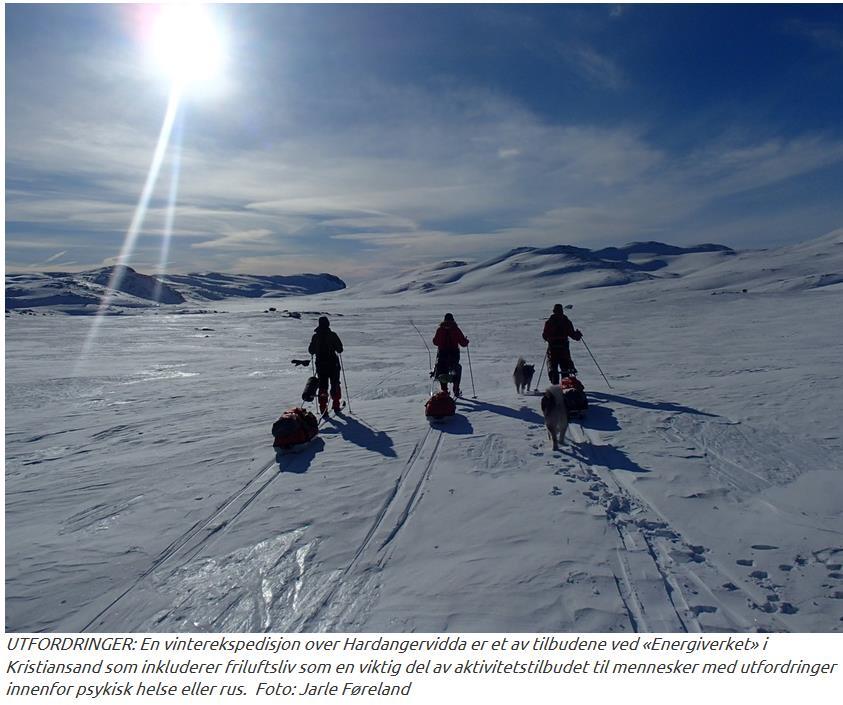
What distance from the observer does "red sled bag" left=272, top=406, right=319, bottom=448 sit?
6699 mm

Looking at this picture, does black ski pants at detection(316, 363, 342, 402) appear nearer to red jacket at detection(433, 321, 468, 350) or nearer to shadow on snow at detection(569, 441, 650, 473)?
red jacket at detection(433, 321, 468, 350)

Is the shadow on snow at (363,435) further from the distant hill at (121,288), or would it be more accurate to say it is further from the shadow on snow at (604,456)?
the distant hill at (121,288)

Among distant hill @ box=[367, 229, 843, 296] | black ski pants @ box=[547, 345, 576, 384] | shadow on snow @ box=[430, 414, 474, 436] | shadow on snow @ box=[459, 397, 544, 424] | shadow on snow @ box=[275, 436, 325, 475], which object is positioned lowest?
shadow on snow @ box=[275, 436, 325, 475]

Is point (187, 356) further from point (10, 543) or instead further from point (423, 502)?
point (423, 502)

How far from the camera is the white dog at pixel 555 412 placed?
6.46 m

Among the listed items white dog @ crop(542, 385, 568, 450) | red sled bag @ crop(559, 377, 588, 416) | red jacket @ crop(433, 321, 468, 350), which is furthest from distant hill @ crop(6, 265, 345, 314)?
white dog @ crop(542, 385, 568, 450)

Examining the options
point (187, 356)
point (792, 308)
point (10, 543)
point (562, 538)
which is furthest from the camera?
point (792, 308)

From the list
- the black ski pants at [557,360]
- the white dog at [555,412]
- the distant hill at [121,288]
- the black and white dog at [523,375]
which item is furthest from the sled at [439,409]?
the distant hill at [121,288]

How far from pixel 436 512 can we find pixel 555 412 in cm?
235

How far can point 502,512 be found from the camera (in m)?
4.83

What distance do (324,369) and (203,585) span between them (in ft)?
16.9

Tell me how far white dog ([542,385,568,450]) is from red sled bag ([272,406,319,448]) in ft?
10.5
